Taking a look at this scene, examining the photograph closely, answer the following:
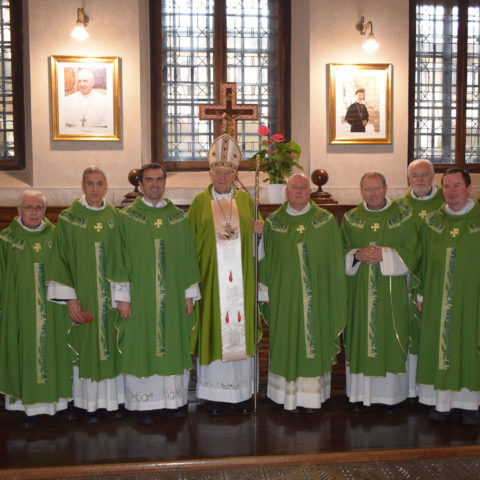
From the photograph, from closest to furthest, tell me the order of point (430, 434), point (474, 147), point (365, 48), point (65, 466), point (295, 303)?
point (65, 466) < point (430, 434) < point (295, 303) < point (365, 48) < point (474, 147)

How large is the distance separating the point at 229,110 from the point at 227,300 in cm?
212

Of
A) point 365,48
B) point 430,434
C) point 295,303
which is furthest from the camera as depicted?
point 365,48

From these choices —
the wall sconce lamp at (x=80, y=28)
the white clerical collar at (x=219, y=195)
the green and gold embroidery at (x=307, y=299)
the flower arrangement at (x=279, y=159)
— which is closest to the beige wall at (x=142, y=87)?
the wall sconce lamp at (x=80, y=28)

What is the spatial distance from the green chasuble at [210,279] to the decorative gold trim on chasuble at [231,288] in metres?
0.04

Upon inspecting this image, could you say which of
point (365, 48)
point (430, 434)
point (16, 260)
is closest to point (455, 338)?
point (430, 434)

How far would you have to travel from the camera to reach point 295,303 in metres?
4.95

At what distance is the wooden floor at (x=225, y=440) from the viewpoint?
13.3 feet

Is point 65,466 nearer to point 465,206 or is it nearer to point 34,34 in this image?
point 465,206

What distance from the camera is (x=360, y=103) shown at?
767 cm

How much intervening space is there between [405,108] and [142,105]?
352 centimetres

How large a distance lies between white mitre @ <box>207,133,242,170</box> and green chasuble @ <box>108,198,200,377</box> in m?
0.64

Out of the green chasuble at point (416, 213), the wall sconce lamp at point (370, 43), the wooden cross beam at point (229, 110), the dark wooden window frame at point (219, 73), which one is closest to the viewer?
the green chasuble at point (416, 213)

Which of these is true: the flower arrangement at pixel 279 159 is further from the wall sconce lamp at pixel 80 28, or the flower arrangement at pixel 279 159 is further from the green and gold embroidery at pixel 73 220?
the wall sconce lamp at pixel 80 28

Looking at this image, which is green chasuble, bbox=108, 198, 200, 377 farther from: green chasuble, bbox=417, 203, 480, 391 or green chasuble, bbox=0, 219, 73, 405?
green chasuble, bbox=417, 203, 480, 391
